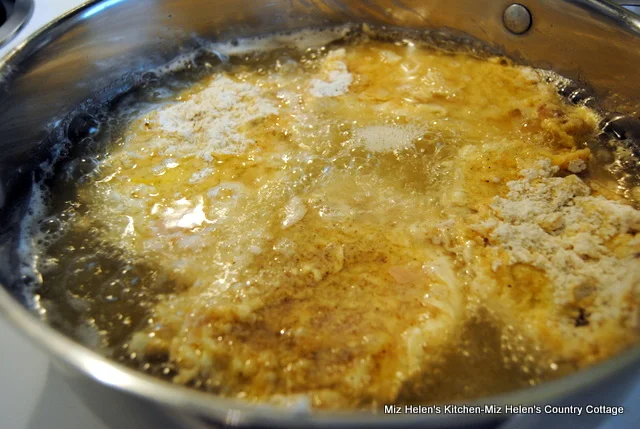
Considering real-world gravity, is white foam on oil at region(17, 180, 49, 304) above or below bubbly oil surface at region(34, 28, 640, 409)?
below

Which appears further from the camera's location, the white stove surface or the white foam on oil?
the white foam on oil

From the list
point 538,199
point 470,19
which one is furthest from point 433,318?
point 470,19

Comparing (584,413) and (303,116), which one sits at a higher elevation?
(584,413)

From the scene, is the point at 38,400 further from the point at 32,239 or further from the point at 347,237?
the point at 347,237

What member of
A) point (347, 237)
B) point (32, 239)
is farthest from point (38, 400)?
point (347, 237)

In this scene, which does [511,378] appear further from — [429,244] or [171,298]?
[171,298]

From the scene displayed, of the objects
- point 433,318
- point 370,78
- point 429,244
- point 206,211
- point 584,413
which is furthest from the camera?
A: point 370,78
